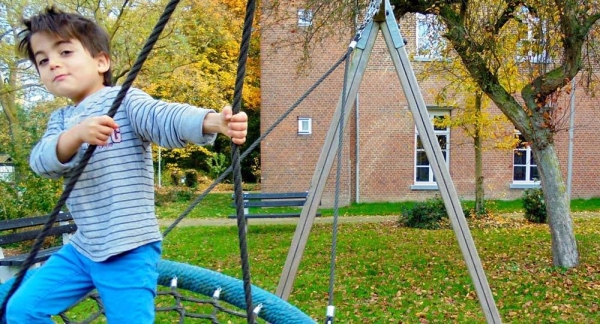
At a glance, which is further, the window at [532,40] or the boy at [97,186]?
the window at [532,40]

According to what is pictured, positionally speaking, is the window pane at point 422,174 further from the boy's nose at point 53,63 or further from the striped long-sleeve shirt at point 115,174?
the boy's nose at point 53,63

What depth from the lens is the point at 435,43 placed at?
7941 mm

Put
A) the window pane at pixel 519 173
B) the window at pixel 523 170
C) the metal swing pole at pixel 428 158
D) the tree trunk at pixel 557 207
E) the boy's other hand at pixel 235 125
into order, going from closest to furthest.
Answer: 1. the boy's other hand at pixel 235 125
2. the metal swing pole at pixel 428 158
3. the tree trunk at pixel 557 207
4. the window at pixel 523 170
5. the window pane at pixel 519 173

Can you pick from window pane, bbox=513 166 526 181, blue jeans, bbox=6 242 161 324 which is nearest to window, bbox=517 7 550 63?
blue jeans, bbox=6 242 161 324

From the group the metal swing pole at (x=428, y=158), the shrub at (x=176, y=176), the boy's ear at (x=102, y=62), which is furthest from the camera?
the shrub at (x=176, y=176)

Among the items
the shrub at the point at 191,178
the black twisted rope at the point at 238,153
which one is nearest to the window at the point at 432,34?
the black twisted rope at the point at 238,153

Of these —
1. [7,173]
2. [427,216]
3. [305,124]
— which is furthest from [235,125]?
[305,124]

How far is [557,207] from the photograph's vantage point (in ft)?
20.1

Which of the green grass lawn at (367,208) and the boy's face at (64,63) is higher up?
the boy's face at (64,63)

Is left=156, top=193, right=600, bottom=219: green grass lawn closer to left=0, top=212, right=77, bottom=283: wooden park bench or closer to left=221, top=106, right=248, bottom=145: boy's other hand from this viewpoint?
left=0, top=212, right=77, bottom=283: wooden park bench

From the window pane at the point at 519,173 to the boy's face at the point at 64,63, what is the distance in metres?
15.3

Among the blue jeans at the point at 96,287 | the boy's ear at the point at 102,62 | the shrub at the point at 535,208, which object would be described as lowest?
the shrub at the point at 535,208

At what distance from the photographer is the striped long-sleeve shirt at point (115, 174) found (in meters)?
1.47

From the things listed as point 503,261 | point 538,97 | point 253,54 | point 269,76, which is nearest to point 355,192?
point 269,76
